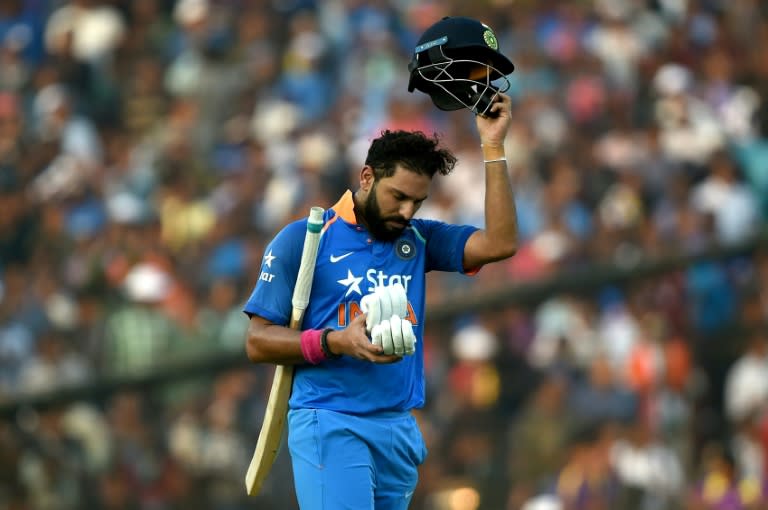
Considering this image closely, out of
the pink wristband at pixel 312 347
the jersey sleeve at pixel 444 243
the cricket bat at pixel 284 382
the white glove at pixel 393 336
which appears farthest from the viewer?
the jersey sleeve at pixel 444 243

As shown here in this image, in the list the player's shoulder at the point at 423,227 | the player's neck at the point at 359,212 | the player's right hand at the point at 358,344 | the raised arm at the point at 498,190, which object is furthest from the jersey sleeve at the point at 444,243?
the player's right hand at the point at 358,344

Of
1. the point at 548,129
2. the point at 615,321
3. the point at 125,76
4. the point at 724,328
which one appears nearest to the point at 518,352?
the point at 615,321

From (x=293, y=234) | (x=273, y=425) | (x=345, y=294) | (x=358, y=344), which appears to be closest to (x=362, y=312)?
(x=345, y=294)

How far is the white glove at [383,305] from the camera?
445 cm

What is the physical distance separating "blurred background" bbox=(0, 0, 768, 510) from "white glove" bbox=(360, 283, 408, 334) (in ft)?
13.7

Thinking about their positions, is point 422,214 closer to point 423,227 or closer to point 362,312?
point 423,227

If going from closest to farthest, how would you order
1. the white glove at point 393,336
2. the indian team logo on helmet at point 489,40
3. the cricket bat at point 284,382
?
the white glove at point 393,336, the cricket bat at point 284,382, the indian team logo on helmet at point 489,40

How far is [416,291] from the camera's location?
16.6ft

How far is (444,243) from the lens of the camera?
5129mm

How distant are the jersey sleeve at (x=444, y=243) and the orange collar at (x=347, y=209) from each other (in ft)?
0.87

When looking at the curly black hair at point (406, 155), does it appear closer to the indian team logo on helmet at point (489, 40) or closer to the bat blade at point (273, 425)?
the indian team logo on helmet at point (489, 40)

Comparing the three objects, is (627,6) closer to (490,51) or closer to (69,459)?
(69,459)

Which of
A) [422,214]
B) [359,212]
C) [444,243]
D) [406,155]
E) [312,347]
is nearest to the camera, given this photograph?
[312,347]

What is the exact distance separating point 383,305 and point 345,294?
1.71ft
